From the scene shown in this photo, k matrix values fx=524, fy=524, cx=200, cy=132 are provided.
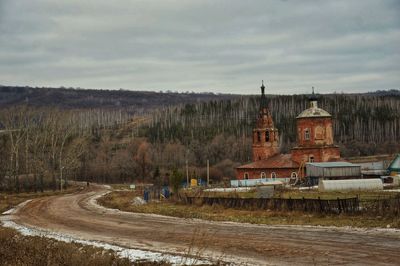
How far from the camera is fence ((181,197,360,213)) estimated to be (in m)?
23.7

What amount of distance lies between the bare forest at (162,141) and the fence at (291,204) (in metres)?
36.1

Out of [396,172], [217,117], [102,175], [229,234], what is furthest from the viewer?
[217,117]

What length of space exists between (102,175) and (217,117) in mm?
68810

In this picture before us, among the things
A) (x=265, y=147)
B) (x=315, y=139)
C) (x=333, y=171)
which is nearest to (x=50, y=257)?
(x=333, y=171)

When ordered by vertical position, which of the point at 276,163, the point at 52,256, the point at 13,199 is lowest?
the point at 13,199

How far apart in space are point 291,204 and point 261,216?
64.3 inches

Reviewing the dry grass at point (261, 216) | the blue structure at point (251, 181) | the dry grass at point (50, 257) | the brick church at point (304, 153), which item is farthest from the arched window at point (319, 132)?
the dry grass at point (50, 257)

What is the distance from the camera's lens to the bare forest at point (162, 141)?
71.0m

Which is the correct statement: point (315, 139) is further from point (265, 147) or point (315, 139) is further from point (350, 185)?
point (350, 185)

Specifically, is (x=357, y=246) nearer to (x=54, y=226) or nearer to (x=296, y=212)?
(x=296, y=212)

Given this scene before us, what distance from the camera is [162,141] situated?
12544 cm

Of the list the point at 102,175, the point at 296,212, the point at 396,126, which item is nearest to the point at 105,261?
the point at 296,212

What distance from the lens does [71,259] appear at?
13172mm

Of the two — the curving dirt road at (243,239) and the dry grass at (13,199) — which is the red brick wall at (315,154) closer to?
the dry grass at (13,199)
